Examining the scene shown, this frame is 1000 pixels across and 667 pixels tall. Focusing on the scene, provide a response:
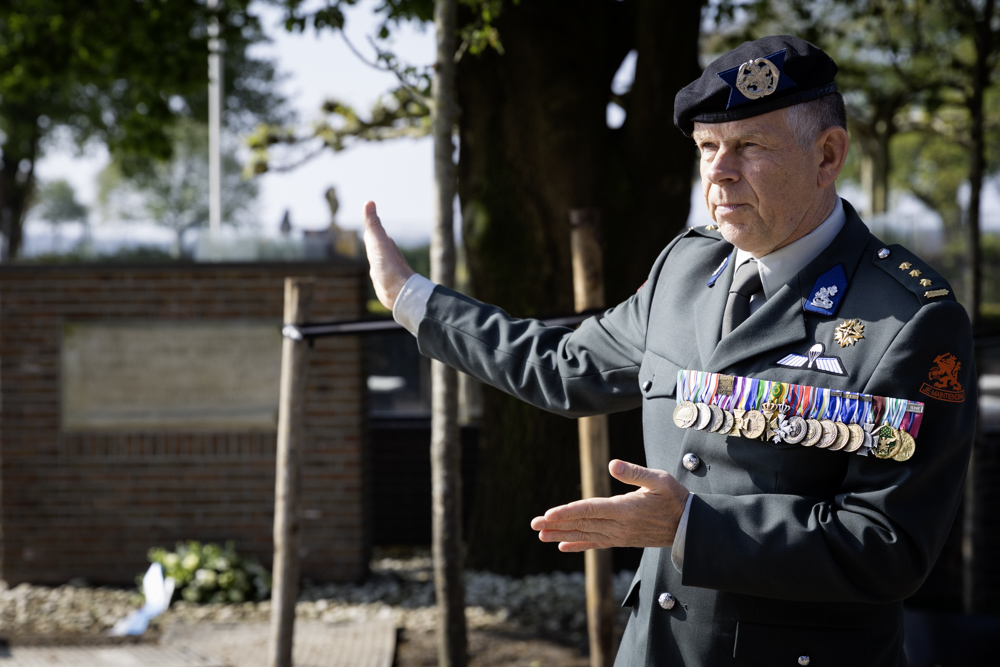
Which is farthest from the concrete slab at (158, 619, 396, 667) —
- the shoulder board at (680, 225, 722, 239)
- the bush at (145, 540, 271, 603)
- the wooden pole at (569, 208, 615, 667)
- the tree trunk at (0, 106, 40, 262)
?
the tree trunk at (0, 106, 40, 262)

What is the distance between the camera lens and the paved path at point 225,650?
5039 mm

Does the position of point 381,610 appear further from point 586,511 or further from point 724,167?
point 724,167

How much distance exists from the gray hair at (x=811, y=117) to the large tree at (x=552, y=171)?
14.4ft

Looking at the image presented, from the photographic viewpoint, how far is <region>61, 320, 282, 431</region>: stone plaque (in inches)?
260

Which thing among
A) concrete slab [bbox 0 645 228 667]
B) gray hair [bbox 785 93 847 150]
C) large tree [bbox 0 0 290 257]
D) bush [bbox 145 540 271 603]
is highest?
large tree [bbox 0 0 290 257]

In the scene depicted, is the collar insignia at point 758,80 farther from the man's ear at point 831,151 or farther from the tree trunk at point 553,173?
the tree trunk at point 553,173

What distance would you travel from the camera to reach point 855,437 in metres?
1.57

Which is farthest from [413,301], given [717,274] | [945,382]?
[945,382]

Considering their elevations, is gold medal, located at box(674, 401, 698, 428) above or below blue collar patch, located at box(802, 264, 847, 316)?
below

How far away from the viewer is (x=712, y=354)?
5.98ft

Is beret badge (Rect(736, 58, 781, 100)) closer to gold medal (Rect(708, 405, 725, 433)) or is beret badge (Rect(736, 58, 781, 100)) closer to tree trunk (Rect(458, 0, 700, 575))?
gold medal (Rect(708, 405, 725, 433))

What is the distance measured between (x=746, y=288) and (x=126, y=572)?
6.00 meters

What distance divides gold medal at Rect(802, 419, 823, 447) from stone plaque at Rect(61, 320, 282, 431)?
5364 mm

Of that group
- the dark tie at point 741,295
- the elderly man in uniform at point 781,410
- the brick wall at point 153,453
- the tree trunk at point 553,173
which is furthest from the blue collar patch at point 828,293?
the brick wall at point 153,453
